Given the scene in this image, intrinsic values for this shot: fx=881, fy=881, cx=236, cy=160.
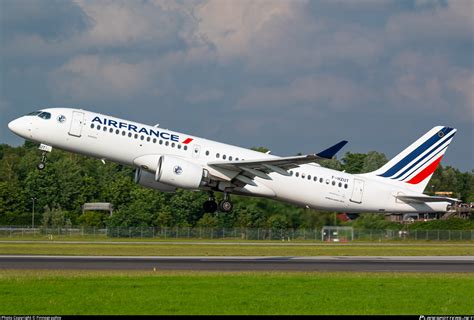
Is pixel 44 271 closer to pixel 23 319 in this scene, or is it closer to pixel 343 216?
pixel 23 319

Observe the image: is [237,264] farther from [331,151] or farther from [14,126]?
[14,126]

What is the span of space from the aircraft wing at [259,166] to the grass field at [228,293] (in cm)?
1098

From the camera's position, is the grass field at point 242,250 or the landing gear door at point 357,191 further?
the grass field at point 242,250

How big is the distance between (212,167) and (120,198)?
43.2 m

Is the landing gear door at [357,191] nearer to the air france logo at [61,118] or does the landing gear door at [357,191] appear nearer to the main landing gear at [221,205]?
the main landing gear at [221,205]

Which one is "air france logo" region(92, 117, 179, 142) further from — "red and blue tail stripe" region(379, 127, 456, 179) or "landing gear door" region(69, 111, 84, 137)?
"red and blue tail stripe" region(379, 127, 456, 179)

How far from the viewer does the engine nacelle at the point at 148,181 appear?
47.3 m

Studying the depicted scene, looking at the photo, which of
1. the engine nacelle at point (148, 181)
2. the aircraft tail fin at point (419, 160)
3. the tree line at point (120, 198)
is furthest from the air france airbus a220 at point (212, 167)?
the tree line at point (120, 198)

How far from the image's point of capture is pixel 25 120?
152ft

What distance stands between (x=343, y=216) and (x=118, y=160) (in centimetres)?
1447

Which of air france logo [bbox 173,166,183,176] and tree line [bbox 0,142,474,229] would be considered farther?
tree line [bbox 0,142,474,229]

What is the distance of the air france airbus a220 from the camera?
149ft

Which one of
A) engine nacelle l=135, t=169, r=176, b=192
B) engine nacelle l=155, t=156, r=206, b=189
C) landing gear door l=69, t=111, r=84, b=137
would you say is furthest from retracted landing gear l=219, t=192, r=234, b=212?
landing gear door l=69, t=111, r=84, b=137

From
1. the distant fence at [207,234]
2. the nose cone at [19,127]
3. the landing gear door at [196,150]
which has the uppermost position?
the nose cone at [19,127]
